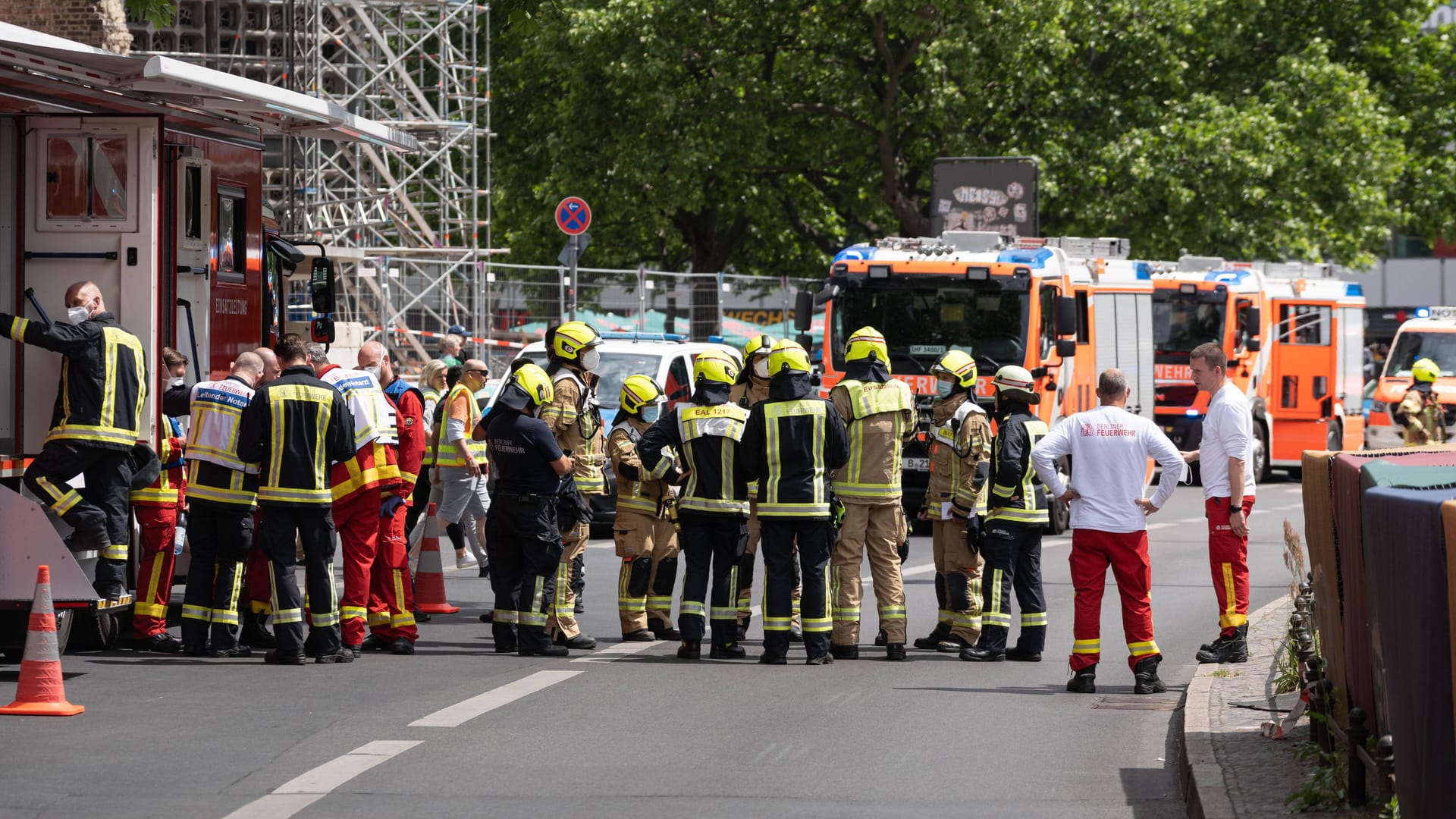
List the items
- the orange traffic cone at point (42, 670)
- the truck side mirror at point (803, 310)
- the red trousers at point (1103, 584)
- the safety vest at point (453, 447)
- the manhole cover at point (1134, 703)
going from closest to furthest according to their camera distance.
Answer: the orange traffic cone at point (42, 670) → the manhole cover at point (1134, 703) → the red trousers at point (1103, 584) → the safety vest at point (453, 447) → the truck side mirror at point (803, 310)

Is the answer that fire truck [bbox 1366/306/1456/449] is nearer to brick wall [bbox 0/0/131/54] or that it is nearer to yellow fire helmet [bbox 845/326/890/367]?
brick wall [bbox 0/0/131/54]

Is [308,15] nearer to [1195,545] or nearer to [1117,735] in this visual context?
[1195,545]

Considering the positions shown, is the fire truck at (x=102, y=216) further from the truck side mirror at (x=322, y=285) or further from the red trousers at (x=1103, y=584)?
the red trousers at (x=1103, y=584)

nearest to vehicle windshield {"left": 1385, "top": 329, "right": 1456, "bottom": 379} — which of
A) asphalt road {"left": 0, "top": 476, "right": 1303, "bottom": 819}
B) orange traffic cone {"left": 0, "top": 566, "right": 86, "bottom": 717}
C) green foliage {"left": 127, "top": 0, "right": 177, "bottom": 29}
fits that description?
asphalt road {"left": 0, "top": 476, "right": 1303, "bottom": 819}

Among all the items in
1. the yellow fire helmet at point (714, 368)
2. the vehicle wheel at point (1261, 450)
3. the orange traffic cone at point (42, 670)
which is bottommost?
the orange traffic cone at point (42, 670)

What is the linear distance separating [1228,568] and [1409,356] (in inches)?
831

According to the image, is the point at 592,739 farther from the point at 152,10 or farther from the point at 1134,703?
the point at 152,10

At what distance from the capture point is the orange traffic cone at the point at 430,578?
1294cm

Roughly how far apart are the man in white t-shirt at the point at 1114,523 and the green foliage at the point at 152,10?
Result: 23.3 ft

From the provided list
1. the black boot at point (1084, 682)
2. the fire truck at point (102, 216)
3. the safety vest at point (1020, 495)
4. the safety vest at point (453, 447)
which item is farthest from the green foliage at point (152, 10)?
the black boot at point (1084, 682)

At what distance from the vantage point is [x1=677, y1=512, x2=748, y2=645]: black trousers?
10695mm

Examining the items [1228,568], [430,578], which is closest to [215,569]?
[430,578]

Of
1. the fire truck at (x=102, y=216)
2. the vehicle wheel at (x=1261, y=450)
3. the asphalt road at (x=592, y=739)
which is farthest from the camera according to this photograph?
the vehicle wheel at (x=1261, y=450)

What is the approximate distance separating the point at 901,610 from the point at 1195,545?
27.4 ft
